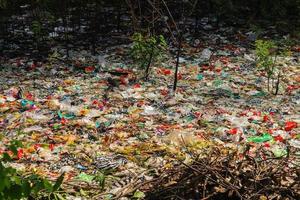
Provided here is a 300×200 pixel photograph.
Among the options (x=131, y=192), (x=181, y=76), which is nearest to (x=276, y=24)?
(x=181, y=76)

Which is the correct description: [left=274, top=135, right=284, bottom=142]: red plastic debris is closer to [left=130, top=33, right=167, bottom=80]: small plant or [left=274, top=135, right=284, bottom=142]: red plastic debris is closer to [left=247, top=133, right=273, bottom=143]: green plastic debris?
[left=247, top=133, right=273, bottom=143]: green plastic debris

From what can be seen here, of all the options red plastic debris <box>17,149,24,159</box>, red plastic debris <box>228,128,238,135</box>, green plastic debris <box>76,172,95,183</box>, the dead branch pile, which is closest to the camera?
the dead branch pile

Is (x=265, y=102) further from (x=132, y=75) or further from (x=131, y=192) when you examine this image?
(x=131, y=192)

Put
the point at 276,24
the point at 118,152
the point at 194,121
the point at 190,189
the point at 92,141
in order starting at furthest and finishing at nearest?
the point at 276,24 → the point at 194,121 → the point at 92,141 → the point at 118,152 → the point at 190,189

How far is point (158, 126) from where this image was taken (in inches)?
163

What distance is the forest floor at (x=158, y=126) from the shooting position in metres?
2.56

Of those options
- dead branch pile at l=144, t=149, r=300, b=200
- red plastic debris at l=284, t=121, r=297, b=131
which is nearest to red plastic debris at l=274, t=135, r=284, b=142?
red plastic debris at l=284, t=121, r=297, b=131

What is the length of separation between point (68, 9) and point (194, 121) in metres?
3.70

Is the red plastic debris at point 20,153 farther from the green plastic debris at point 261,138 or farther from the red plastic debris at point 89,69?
the red plastic debris at point 89,69

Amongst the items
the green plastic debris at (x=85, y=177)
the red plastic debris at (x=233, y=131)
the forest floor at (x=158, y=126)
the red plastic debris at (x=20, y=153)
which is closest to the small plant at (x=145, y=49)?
the forest floor at (x=158, y=126)

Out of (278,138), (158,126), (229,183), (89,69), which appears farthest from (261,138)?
(89,69)

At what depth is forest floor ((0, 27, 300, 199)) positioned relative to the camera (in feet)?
8.39

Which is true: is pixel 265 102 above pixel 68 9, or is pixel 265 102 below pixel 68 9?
below

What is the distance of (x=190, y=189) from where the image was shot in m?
2.46
